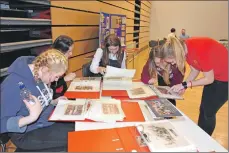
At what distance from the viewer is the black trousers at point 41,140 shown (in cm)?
124

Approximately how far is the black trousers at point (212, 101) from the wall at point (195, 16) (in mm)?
9679

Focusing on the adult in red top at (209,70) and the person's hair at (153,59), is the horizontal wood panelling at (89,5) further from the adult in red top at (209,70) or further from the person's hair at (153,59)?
the adult in red top at (209,70)

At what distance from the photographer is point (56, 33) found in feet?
8.64

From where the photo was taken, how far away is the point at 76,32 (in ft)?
10.6

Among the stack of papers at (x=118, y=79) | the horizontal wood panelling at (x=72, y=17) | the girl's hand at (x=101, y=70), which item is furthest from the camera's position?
the horizontal wood panelling at (x=72, y=17)

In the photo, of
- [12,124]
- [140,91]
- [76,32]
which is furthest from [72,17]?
[12,124]

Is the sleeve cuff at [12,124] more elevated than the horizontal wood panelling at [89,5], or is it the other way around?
the horizontal wood panelling at [89,5]

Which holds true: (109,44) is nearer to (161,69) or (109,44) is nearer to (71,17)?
(161,69)

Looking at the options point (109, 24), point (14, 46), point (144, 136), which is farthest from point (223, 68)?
point (109, 24)

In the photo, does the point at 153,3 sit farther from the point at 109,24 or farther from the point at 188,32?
the point at 109,24

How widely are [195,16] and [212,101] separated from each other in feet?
32.6

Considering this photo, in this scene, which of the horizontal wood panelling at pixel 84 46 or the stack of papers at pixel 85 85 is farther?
the horizontal wood panelling at pixel 84 46

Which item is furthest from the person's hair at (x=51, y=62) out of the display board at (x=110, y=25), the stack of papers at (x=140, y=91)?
the display board at (x=110, y=25)

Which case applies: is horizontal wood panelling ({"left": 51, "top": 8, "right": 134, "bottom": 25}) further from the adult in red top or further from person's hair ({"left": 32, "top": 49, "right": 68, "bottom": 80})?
the adult in red top
